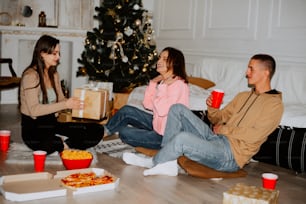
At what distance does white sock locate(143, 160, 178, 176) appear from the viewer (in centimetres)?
325

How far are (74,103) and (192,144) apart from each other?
3.15ft

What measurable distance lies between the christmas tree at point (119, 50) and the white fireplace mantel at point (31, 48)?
34.9 inches

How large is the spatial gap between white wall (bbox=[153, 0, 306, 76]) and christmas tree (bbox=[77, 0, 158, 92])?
514 millimetres

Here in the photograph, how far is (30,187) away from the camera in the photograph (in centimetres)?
276

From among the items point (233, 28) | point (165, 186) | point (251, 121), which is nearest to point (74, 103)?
point (165, 186)

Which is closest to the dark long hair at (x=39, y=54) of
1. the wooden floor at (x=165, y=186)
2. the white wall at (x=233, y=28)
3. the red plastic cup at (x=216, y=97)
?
the wooden floor at (x=165, y=186)

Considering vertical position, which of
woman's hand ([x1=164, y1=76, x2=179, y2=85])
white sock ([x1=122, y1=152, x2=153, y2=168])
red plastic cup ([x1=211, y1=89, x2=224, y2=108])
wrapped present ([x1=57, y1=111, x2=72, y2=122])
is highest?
woman's hand ([x1=164, y1=76, x2=179, y2=85])

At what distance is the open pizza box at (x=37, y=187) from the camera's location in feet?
8.69

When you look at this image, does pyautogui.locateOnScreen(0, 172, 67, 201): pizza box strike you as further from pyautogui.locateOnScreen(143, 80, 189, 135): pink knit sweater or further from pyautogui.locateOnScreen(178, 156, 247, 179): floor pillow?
pyautogui.locateOnScreen(143, 80, 189, 135): pink knit sweater

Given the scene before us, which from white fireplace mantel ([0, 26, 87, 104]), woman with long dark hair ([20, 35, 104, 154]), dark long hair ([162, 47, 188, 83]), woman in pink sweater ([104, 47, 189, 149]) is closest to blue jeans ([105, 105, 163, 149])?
woman in pink sweater ([104, 47, 189, 149])

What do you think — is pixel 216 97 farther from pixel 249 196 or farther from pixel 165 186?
pixel 249 196

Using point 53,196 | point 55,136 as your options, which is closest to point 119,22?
point 55,136

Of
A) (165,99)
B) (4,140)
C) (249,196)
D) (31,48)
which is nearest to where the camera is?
(249,196)

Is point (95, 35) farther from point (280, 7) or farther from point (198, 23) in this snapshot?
point (280, 7)
